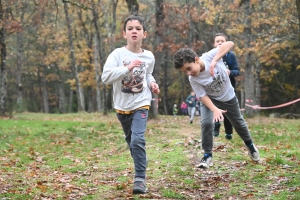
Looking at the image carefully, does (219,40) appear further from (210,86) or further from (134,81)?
(134,81)

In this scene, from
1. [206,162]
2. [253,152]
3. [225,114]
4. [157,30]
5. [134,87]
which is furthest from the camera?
[157,30]

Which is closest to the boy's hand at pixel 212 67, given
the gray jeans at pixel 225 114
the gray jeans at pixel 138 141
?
the gray jeans at pixel 225 114

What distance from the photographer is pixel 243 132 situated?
6754 millimetres

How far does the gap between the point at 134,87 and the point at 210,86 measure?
4.06ft

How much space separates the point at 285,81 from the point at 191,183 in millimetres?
34083

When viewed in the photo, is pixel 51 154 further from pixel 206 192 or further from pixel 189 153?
pixel 206 192

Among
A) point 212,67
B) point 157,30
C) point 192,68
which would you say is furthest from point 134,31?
point 157,30

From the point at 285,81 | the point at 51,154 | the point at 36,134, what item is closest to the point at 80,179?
the point at 51,154

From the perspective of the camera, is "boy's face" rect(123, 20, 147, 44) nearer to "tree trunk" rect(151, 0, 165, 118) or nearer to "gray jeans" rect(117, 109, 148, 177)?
"gray jeans" rect(117, 109, 148, 177)

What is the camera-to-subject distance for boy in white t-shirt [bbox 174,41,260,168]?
229 inches

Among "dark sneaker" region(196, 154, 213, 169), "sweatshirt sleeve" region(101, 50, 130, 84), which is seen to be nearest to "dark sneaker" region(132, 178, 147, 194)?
"sweatshirt sleeve" region(101, 50, 130, 84)

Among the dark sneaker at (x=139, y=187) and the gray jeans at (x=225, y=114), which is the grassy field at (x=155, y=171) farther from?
the gray jeans at (x=225, y=114)

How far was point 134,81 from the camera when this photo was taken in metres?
5.59

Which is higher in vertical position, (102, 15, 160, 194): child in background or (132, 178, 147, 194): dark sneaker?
(102, 15, 160, 194): child in background
